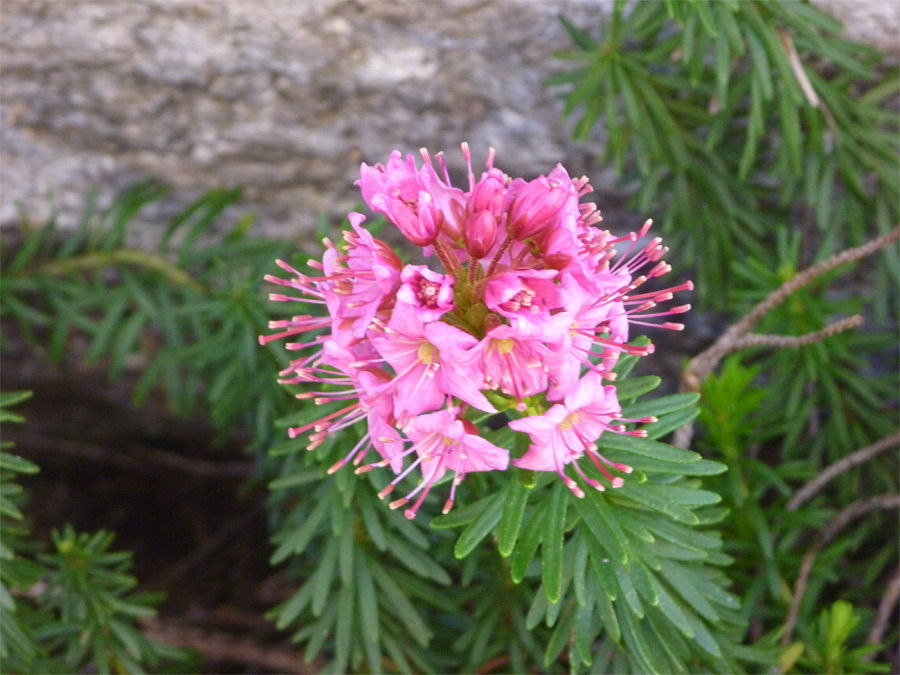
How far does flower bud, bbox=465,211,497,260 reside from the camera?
4.09 ft

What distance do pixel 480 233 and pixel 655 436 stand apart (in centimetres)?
51

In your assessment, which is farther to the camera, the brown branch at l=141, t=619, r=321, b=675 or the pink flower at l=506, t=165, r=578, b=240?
the brown branch at l=141, t=619, r=321, b=675

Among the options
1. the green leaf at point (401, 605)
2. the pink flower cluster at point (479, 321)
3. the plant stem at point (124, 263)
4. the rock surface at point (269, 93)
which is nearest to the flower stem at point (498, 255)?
the pink flower cluster at point (479, 321)

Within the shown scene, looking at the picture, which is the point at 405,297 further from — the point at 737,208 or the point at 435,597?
the point at 737,208

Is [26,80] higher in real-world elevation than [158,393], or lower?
higher

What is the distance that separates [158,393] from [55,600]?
43.7 inches

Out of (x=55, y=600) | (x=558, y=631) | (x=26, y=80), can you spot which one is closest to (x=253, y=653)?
(x=55, y=600)

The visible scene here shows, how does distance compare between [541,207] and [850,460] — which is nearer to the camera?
[541,207]

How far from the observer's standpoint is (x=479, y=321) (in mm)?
1280

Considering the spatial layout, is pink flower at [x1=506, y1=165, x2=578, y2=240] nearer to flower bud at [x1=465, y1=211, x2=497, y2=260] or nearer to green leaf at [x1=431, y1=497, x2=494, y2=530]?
flower bud at [x1=465, y1=211, x2=497, y2=260]

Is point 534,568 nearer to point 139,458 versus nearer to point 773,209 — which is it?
point 773,209

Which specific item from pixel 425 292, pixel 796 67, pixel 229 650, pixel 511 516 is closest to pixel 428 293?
pixel 425 292

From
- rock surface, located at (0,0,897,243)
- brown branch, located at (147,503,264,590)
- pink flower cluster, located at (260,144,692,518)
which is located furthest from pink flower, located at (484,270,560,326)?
brown branch, located at (147,503,264,590)

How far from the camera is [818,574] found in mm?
1884
